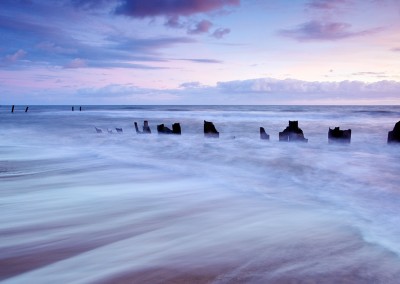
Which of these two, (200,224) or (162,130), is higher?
(162,130)

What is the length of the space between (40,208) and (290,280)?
340 centimetres

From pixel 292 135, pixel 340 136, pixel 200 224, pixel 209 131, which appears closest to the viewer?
pixel 200 224

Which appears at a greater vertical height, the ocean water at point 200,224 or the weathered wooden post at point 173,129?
the weathered wooden post at point 173,129

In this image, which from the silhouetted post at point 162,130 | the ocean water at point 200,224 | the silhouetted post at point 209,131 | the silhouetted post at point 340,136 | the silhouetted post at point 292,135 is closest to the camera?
the ocean water at point 200,224

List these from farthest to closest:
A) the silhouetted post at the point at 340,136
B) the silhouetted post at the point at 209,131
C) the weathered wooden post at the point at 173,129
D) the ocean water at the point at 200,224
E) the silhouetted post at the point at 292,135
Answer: the weathered wooden post at the point at 173,129
the silhouetted post at the point at 209,131
the silhouetted post at the point at 292,135
the silhouetted post at the point at 340,136
the ocean water at the point at 200,224

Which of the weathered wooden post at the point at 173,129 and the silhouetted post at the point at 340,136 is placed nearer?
the silhouetted post at the point at 340,136

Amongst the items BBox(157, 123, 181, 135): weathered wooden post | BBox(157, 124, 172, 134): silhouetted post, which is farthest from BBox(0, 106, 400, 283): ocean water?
BBox(157, 124, 172, 134): silhouetted post

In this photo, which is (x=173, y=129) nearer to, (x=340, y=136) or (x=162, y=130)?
(x=162, y=130)

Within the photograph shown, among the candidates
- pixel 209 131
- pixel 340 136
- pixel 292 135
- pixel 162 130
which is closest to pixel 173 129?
pixel 162 130

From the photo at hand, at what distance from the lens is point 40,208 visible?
4.58m

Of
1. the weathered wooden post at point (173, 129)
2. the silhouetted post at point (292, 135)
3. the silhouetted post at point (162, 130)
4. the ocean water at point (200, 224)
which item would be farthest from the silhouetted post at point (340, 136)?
the silhouetted post at point (162, 130)

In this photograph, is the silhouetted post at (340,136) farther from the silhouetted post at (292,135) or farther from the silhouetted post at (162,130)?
the silhouetted post at (162,130)

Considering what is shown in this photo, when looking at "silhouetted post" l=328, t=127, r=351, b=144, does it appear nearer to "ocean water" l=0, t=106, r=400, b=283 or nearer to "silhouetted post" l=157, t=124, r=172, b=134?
"ocean water" l=0, t=106, r=400, b=283

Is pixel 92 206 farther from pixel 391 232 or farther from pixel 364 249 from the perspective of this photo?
pixel 391 232
